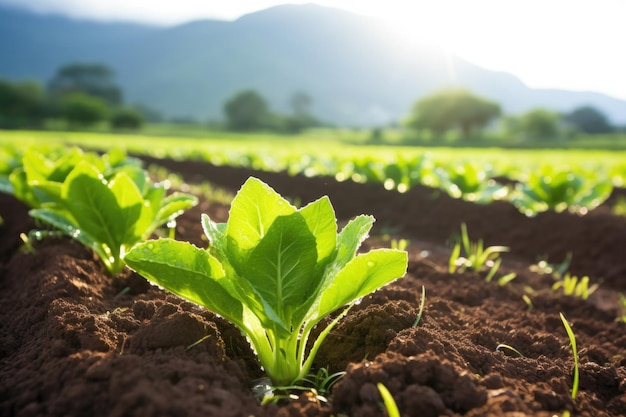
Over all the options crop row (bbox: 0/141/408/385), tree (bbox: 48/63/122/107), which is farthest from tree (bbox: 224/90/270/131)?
crop row (bbox: 0/141/408/385)

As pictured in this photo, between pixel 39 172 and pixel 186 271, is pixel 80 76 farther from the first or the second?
pixel 186 271

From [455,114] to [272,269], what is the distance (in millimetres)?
83336

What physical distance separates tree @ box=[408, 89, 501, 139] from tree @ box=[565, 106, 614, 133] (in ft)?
63.7

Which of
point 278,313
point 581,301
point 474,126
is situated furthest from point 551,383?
point 474,126

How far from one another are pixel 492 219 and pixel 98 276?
477 cm

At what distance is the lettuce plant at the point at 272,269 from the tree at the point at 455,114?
267 feet

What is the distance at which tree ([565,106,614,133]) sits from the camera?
306 feet

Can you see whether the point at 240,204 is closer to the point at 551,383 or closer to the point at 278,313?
the point at 278,313

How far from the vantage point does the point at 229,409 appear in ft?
4.44

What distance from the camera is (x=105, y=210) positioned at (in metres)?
2.48

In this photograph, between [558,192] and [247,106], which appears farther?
[247,106]

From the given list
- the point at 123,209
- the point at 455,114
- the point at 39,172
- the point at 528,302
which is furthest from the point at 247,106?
the point at 123,209

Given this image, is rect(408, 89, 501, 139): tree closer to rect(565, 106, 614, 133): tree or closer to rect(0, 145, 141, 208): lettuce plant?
rect(565, 106, 614, 133): tree

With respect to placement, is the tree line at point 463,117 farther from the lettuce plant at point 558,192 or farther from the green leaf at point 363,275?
the green leaf at point 363,275
